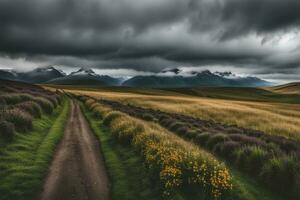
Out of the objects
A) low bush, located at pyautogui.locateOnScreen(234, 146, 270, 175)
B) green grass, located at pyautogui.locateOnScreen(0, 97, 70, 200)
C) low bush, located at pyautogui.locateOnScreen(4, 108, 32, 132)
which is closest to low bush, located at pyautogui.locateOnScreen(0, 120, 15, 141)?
green grass, located at pyautogui.locateOnScreen(0, 97, 70, 200)

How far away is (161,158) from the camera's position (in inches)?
468

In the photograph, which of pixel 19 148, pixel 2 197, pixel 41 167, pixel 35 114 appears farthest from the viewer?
pixel 35 114

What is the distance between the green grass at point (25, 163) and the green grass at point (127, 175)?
10.1 ft

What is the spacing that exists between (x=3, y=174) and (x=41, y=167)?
1.68m

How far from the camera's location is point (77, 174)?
1241 cm

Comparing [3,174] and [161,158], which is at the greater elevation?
[161,158]

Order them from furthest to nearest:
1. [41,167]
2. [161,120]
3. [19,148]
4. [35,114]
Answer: [161,120], [35,114], [19,148], [41,167]

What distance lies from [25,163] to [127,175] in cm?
533

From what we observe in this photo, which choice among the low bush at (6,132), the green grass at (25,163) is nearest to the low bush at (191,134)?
the green grass at (25,163)

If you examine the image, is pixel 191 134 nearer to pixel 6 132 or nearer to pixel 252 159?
pixel 252 159

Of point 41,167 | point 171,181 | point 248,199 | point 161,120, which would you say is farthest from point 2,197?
point 161,120

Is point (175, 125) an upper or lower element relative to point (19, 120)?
lower

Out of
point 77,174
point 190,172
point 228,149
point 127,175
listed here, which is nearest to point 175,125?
point 228,149

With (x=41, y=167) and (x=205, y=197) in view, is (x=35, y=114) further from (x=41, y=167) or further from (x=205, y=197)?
(x=205, y=197)
